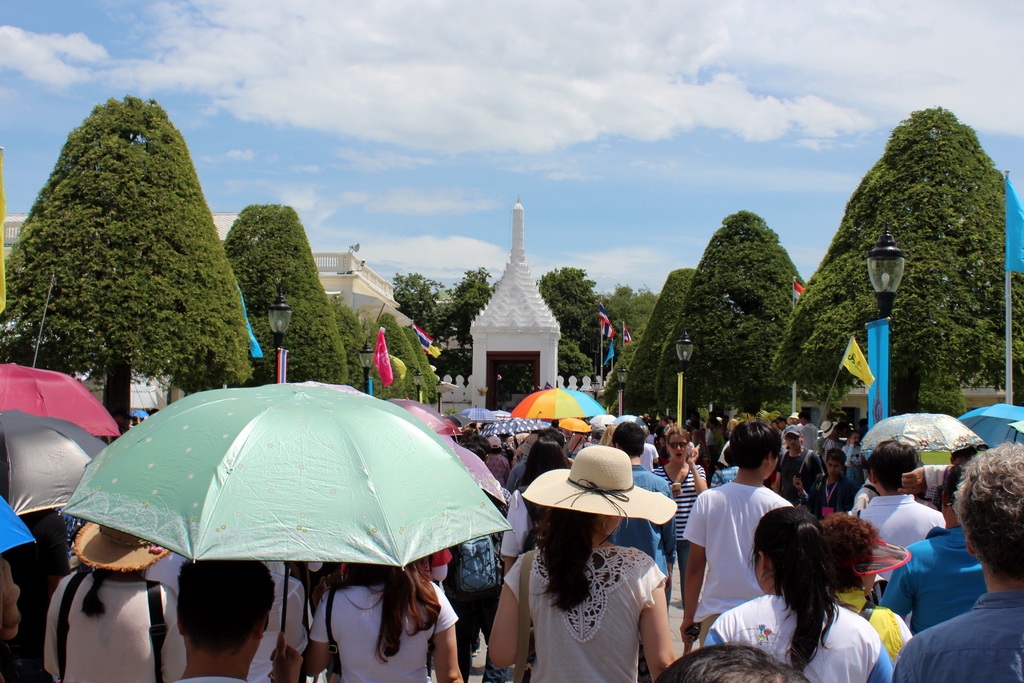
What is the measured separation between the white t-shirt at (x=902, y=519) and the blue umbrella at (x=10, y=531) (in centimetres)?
402

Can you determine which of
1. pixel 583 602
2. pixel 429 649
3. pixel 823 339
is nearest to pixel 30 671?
pixel 429 649

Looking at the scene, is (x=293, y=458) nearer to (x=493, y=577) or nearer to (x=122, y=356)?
(x=493, y=577)

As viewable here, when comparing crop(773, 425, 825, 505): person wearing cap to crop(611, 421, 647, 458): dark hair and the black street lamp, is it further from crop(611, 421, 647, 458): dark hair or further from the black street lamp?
crop(611, 421, 647, 458): dark hair

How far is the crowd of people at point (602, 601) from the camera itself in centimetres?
238

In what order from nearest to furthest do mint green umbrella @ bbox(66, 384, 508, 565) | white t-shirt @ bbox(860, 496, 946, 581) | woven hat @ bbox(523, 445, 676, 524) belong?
mint green umbrella @ bbox(66, 384, 508, 565) < woven hat @ bbox(523, 445, 676, 524) < white t-shirt @ bbox(860, 496, 946, 581)

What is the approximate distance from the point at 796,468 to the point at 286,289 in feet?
66.1

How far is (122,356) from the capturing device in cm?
1845

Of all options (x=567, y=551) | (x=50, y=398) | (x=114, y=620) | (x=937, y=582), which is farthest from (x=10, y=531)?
(x=50, y=398)

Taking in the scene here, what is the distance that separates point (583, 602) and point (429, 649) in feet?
2.28

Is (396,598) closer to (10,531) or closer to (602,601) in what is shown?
(602,601)

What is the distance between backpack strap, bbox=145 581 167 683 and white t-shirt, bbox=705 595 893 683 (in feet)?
6.53

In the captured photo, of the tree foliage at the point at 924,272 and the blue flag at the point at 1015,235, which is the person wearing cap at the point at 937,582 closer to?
the blue flag at the point at 1015,235

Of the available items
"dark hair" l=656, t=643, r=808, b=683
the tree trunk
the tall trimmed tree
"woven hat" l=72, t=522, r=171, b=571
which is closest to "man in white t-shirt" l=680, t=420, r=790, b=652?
"woven hat" l=72, t=522, r=171, b=571

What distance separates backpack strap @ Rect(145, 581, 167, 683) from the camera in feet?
11.4
